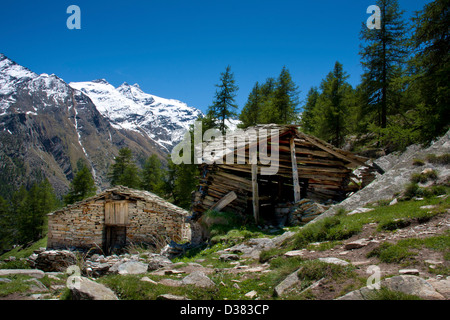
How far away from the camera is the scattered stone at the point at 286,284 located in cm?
392

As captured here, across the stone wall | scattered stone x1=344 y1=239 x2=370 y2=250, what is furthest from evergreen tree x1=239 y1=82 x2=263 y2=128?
scattered stone x1=344 y1=239 x2=370 y2=250

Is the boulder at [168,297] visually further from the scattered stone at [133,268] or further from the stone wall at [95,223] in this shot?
the stone wall at [95,223]

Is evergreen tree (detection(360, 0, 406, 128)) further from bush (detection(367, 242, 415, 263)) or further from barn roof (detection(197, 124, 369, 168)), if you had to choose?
bush (detection(367, 242, 415, 263))

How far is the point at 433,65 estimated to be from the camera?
469 inches

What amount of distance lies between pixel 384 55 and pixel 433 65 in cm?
1048

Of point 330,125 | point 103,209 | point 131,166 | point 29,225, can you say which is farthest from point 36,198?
point 330,125

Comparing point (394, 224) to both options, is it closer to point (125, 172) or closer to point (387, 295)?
point (387, 295)

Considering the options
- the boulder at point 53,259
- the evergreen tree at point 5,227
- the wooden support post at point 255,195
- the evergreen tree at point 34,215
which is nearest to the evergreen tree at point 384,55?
the wooden support post at point 255,195

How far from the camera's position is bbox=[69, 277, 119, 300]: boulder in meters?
3.47

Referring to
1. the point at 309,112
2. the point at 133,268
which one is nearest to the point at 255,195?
the point at 133,268

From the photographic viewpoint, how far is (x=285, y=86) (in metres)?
30.5

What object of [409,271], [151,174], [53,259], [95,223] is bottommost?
[53,259]

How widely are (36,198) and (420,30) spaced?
172 feet

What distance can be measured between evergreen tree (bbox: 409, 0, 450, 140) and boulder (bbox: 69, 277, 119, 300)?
1227 centimetres
